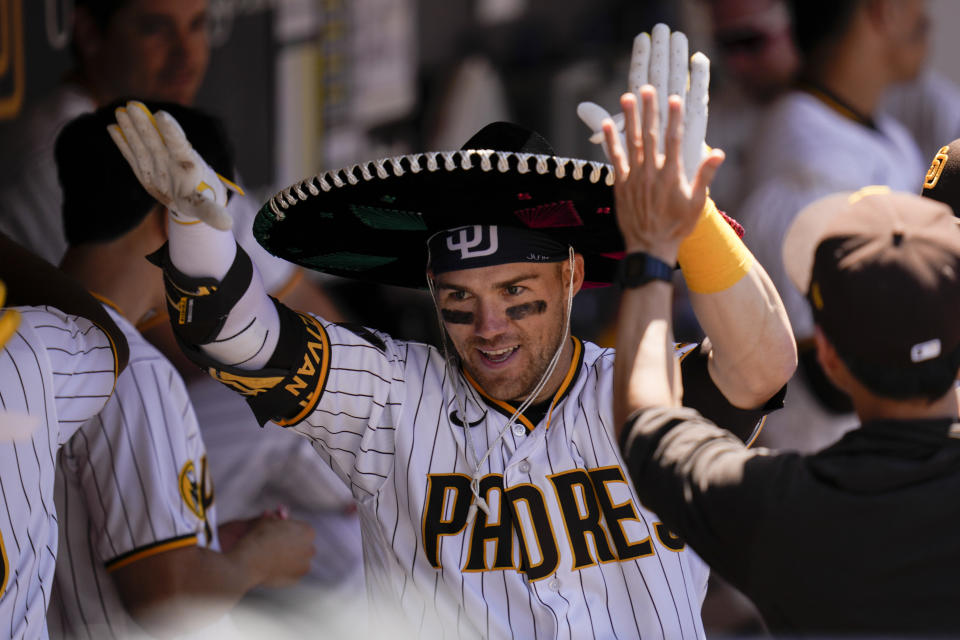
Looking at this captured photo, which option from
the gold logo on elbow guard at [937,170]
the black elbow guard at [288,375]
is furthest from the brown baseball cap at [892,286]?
the black elbow guard at [288,375]

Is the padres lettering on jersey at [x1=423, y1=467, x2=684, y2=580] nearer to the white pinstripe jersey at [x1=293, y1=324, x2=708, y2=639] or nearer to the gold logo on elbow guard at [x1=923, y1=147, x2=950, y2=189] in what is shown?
the white pinstripe jersey at [x1=293, y1=324, x2=708, y2=639]

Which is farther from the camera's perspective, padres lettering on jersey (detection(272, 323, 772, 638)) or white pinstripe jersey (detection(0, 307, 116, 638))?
padres lettering on jersey (detection(272, 323, 772, 638))

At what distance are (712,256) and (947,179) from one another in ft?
2.53

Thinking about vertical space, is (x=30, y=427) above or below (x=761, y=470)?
above

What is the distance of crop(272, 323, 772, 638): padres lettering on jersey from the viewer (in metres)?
2.03

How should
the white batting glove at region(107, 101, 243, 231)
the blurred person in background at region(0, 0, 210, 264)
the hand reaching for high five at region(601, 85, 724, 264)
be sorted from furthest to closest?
the blurred person in background at region(0, 0, 210, 264)
the white batting glove at region(107, 101, 243, 231)
the hand reaching for high five at region(601, 85, 724, 264)

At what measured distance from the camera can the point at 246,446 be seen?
3.34 metres

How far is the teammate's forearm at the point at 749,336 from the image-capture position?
1838mm

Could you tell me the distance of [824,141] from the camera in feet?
13.6

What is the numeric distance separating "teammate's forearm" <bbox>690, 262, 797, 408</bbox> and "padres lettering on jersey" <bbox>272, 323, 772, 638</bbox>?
311 mm

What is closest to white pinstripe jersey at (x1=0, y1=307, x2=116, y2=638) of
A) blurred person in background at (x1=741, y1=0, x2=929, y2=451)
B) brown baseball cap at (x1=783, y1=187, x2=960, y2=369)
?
brown baseball cap at (x1=783, y1=187, x2=960, y2=369)

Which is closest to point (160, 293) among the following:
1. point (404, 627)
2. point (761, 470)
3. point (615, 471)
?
point (404, 627)

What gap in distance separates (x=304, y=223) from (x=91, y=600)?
95 centimetres

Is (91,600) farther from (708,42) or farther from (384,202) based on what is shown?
(708,42)
